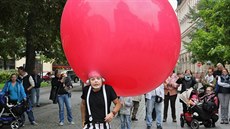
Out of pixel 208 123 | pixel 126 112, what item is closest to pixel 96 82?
pixel 126 112

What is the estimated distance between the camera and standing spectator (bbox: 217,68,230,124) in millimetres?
13031

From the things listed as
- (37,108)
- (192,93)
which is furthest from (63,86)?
(37,108)

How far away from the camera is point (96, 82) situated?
17.0 ft

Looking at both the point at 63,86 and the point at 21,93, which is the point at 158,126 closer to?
the point at 63,86

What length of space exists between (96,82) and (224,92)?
8912 millimetres

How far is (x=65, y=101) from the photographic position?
12.3m

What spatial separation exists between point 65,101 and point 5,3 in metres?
3.58

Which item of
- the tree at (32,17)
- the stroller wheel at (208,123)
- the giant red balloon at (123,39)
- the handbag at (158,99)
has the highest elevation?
the tree at (32,17)

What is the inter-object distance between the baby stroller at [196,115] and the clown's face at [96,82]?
721 centimetres

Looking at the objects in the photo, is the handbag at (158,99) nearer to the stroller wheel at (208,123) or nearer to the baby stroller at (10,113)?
the stroller wheel at (208,123)

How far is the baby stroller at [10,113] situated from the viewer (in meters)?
11.6

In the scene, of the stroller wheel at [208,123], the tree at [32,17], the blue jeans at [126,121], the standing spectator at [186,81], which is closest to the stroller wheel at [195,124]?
the stroller wheel at [208,123]

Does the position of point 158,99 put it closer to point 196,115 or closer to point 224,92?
point 196,115

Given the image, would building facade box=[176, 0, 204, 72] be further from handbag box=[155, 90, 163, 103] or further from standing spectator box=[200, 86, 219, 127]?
handbag box=[155, 90, 163, 103]
